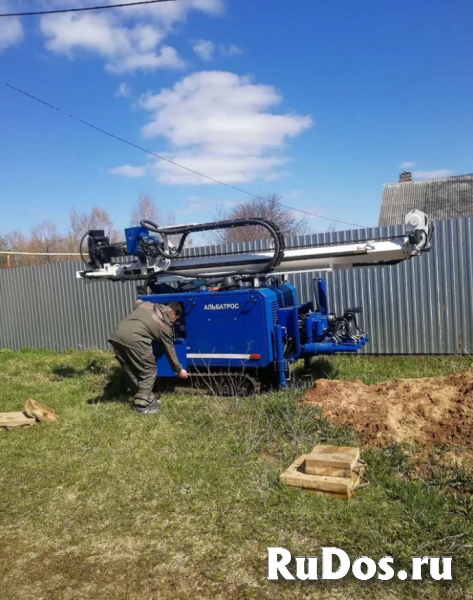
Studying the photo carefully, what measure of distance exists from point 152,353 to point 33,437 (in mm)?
1879

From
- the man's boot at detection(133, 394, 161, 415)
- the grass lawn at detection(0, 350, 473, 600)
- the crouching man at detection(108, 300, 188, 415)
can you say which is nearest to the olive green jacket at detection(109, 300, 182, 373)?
the crouching man at detection(108, 300, 188, 415)

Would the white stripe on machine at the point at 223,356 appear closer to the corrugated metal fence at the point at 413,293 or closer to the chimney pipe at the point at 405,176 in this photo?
the corrugated metal fence at the point at 413,293

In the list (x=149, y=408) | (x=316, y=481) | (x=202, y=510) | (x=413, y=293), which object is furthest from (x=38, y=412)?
(x=413, y=293)

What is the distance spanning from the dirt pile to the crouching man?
6.89 ft

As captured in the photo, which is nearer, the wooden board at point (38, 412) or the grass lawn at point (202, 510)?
the grass lawn at point (202, 510)

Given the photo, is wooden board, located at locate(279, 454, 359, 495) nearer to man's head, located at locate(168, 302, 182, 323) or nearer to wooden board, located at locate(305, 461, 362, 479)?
wooden board, located at locate(305, 461, 362, 479)

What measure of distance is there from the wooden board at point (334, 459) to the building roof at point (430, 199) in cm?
2456

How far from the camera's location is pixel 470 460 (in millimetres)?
4508

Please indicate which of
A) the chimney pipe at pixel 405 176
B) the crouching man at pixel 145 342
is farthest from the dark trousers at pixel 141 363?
the chimney pipe at pixel 405 176

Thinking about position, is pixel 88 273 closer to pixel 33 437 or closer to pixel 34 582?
pixel 33 437

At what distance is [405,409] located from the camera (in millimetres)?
5480

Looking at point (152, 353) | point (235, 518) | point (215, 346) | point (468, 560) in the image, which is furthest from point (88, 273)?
point (468, 560)

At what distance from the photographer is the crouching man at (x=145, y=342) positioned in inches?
290

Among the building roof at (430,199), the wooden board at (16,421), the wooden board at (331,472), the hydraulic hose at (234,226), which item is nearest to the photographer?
the wooden board at (331,472)
